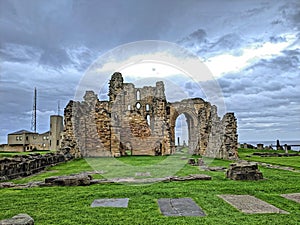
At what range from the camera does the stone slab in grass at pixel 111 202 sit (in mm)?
5207

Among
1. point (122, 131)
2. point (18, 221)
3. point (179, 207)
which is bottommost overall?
point (179, 207)

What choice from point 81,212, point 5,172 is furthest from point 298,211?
point 5,172

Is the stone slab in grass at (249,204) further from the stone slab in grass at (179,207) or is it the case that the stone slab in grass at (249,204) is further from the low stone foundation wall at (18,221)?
the low stone foundation wall at (18,221)

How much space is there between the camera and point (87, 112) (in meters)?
21.5

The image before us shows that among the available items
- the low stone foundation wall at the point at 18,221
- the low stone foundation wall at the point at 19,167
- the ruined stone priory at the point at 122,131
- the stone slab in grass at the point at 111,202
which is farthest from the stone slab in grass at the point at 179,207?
the ruined stone priory at the point at 122,131

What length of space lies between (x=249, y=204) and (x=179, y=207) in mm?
1268

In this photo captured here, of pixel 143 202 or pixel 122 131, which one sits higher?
pixel 122 131

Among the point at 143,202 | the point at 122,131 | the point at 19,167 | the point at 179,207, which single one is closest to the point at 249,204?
the point at 179,207

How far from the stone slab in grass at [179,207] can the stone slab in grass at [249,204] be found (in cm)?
70

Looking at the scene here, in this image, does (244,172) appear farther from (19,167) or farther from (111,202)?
(19,167)

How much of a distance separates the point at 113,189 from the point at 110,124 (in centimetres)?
1380

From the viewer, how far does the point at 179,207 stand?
16.4 feet

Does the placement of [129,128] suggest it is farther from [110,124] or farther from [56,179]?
[56,179]

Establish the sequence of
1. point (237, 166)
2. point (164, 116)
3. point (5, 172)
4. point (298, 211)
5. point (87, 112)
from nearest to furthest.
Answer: point (298, 211) < point (237, 166) < point (5, 172) < point (87, 112) < point (164, 116)
